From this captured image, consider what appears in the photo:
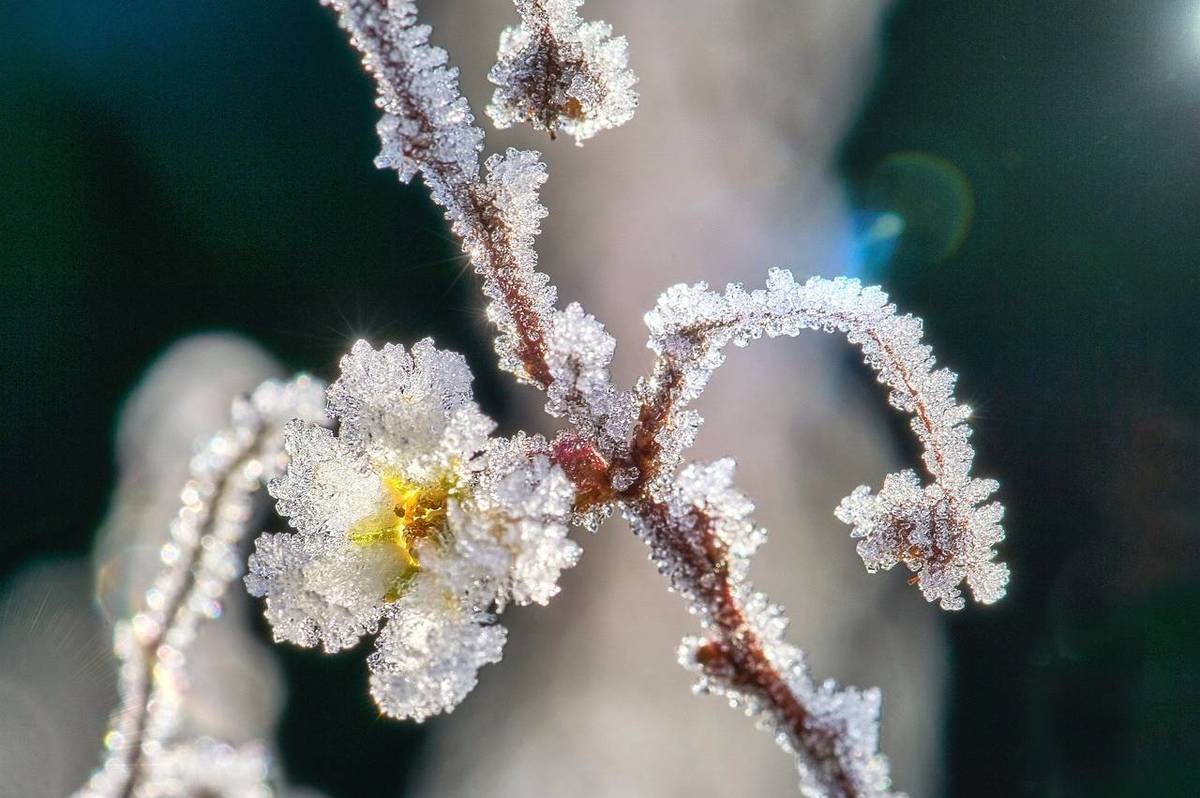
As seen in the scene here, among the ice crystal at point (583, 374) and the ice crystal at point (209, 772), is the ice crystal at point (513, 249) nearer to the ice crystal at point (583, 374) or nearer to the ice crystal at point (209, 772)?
the ice crystal at point (583, 374)

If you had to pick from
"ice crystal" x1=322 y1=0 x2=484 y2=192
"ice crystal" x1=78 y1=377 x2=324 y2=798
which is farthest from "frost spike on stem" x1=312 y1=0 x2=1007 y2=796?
"ice crystal" x1=78 y1=377 x2=324 y2=798

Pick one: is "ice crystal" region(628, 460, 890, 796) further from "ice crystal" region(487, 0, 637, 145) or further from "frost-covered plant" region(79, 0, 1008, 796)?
"ice crystal" region(487, 0, 637, 145)

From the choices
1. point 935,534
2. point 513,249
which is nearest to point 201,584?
point 513,249

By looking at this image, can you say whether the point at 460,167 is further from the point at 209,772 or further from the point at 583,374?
the point at 209,772

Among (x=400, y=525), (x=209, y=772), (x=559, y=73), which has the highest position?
(x=559, y=73)

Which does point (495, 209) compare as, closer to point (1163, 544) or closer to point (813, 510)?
point (813, 510)

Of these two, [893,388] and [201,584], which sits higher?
[893,388]

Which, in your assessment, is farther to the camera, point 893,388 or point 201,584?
point 893,388

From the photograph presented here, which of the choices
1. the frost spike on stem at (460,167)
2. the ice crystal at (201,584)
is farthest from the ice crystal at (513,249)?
the ice crystal at (201,584)
